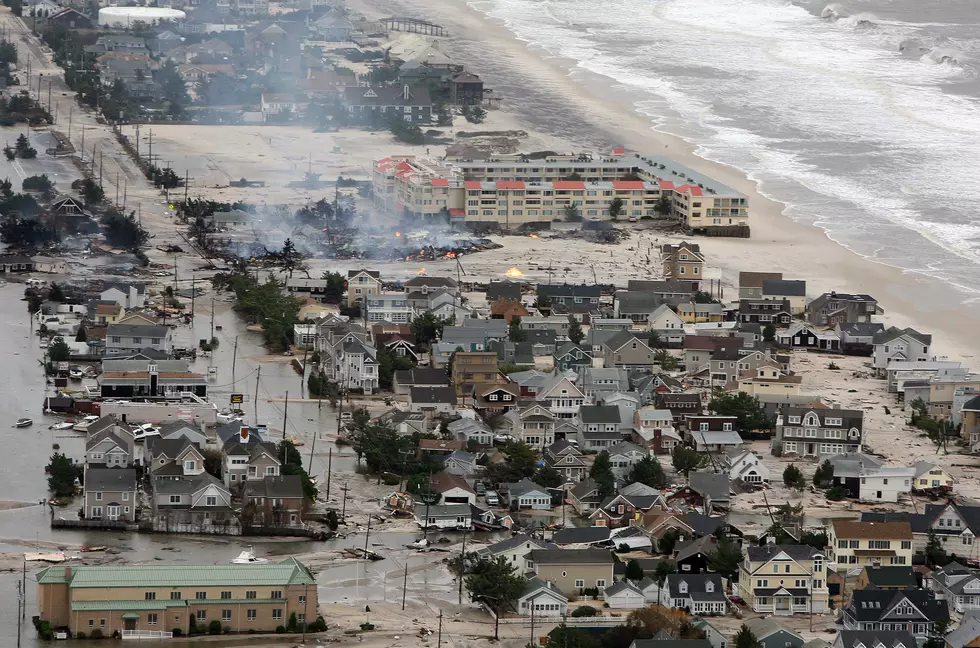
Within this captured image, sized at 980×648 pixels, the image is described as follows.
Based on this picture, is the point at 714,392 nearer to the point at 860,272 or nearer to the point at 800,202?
the point at 860,272

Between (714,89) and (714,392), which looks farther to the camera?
(714,89)

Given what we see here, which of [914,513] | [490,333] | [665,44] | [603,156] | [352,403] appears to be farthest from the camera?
[665,44]

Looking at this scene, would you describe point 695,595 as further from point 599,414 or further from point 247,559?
point 599,414

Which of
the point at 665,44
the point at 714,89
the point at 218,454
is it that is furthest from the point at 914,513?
the point at 665,44

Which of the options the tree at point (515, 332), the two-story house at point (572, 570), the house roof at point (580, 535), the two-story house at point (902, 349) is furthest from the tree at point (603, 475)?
the two-story house at point (902, 349)

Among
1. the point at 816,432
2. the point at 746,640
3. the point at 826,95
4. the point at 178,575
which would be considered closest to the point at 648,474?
the point at 816,432
